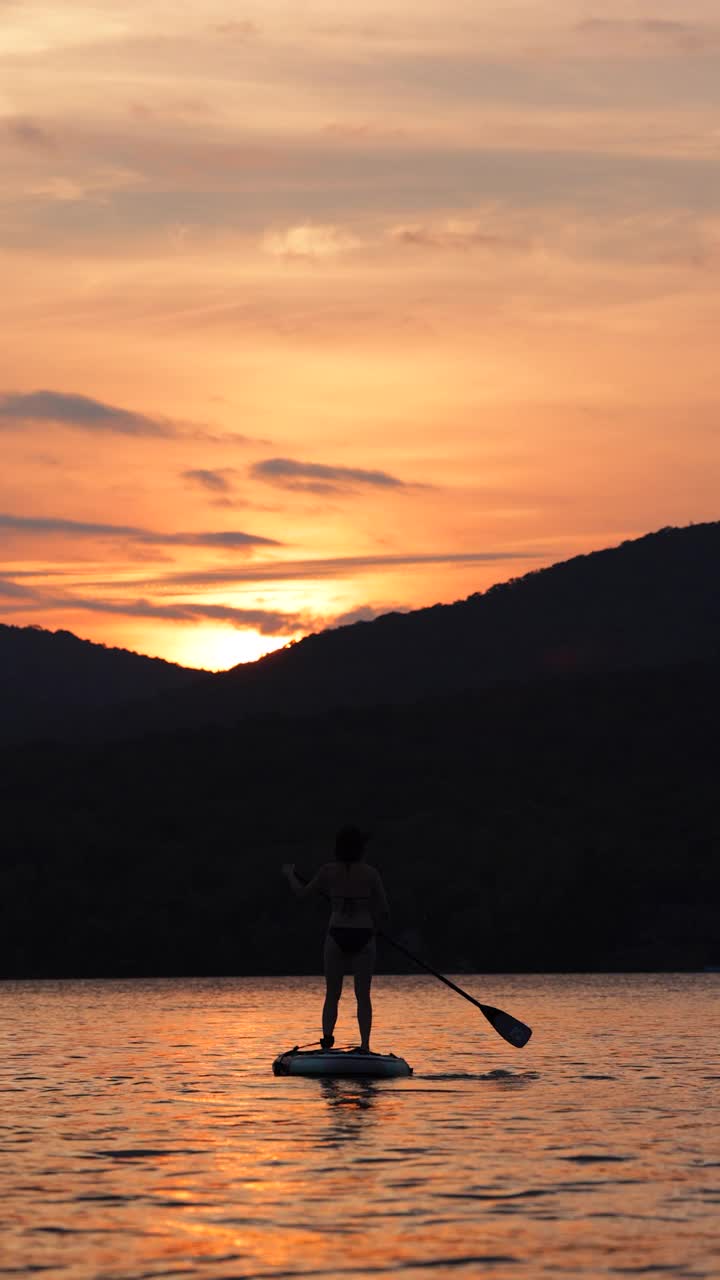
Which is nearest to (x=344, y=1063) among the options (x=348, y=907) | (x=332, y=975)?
(x=332, y=975)

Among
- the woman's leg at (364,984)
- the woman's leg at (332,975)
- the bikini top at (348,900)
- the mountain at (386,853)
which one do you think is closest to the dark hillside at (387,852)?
the mountain at (386,853)

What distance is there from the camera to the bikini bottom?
26.2 m

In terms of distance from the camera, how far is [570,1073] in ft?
91.4

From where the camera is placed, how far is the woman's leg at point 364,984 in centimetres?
2580

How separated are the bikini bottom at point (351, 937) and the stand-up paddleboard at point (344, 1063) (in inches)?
49.1

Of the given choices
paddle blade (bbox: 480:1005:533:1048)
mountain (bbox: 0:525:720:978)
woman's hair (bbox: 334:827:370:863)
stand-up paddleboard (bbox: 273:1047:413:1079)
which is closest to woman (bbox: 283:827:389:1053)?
woman's hair (bbox: 334:827:370:863)

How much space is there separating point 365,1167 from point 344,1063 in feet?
29.8

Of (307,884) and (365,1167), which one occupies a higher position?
(307,884)

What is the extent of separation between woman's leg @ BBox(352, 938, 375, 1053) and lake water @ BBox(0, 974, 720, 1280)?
759 millimetres

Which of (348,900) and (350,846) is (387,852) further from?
(350,846)

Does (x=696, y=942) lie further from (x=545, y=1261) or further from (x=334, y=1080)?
(x=545, y=1261)

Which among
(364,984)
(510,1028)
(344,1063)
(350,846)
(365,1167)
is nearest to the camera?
(365,1167)

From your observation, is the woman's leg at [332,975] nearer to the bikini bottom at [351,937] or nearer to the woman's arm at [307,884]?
the bikini bottom at [351,937]

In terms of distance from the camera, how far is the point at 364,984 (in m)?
25.8
